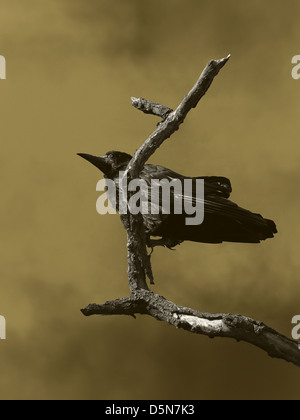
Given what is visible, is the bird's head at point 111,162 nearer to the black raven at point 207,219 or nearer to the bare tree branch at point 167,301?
the black raven at point 207,219

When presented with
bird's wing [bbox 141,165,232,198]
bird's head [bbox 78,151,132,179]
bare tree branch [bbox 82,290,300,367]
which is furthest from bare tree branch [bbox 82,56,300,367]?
bird's head [bbox 78,151,132,179]

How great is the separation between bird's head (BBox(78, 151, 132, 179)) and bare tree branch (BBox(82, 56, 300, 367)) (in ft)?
1.56

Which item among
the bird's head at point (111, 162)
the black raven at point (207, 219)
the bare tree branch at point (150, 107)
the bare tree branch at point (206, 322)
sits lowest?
the bare tree branch at point (206, 322)

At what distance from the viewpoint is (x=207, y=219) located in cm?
848

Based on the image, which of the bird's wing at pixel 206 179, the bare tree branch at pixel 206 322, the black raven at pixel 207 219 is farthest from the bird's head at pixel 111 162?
the bare tree branch at pixel 206 322

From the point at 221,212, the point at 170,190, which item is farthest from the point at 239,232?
the point at 170,190

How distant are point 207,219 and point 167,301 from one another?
3.98ft

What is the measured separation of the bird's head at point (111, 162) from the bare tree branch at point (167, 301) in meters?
0.47

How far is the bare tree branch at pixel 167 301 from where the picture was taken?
710 cm

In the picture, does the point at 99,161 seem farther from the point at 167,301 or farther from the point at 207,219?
the point at 167,301

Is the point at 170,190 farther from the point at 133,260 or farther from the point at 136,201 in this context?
the point at 133,260

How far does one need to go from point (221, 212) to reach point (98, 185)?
Result: 1.67m

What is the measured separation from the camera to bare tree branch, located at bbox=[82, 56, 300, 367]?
710cm

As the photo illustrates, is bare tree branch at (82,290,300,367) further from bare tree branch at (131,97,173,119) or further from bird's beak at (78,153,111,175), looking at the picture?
bare tree branch at (131,97,173,119)
